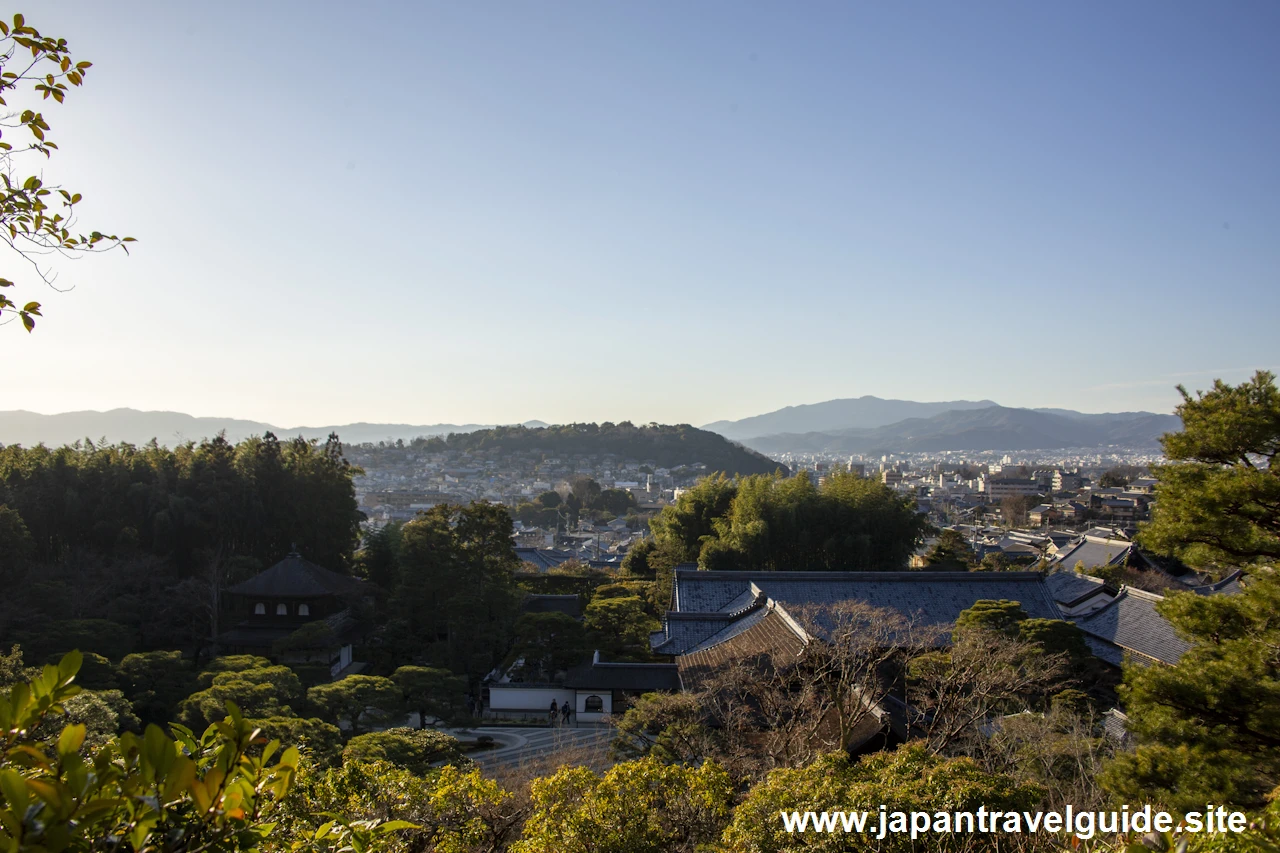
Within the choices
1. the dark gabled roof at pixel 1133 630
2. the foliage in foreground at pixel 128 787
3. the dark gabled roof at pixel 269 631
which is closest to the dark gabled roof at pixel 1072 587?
the dark gabled roof at pixel 1133 630

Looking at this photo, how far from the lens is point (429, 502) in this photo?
68.4 meters

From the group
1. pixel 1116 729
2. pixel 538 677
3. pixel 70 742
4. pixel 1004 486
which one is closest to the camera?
pixel 70 742

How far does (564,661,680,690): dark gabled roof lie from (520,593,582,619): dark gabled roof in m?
6.32

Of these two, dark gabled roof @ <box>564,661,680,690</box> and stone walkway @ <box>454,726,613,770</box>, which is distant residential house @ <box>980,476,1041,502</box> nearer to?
dark gabled roof @ <box>564,661,680,690</box>

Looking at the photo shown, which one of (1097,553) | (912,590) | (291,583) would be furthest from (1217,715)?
(1097,553)

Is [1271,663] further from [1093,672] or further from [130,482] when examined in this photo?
[130,482]

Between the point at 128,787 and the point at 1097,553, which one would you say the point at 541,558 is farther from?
the point at 128,787

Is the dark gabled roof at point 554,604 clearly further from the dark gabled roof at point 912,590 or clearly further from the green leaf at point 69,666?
the green leaf at point 69,666

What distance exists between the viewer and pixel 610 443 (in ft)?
392

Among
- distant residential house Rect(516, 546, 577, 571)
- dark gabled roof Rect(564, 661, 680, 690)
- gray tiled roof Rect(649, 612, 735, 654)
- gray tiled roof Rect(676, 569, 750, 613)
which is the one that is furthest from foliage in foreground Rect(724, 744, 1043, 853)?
distant residential house Rect(516, 546, 577, 571)

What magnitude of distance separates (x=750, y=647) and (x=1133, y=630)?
8461 millimetres

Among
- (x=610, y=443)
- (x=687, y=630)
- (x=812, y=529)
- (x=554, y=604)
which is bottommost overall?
(x=554, y=604)

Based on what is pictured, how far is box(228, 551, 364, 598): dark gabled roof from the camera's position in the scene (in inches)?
657

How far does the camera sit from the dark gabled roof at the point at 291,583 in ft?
54.7
